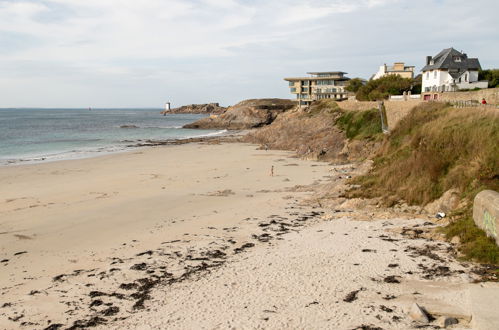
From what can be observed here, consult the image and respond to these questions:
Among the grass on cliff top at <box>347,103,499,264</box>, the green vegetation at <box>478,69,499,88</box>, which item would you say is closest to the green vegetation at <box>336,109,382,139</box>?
the green vegetation at <box>478,69,499,88</box>

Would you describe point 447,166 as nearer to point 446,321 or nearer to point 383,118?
point 446,321

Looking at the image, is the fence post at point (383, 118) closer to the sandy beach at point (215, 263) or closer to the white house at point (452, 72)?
the white house at point (452, 72)

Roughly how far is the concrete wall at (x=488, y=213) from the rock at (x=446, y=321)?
4063 millimetres

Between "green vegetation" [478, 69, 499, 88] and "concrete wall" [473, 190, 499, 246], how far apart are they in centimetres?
3080

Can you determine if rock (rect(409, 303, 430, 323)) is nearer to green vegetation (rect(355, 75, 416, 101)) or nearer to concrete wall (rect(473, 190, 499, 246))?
concrete wall (rect(473, 190, 499, 246))

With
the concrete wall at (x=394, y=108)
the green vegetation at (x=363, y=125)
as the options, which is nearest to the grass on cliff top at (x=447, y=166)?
the concrete wall at (x=394, y=108)

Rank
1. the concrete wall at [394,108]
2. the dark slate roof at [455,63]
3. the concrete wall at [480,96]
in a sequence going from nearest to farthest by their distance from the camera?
the concrete wall at [480,96], the concrete wall at [394,108], the dark slate roof at [455,63]

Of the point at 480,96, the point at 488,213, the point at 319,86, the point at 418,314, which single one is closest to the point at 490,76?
the point at 480,96

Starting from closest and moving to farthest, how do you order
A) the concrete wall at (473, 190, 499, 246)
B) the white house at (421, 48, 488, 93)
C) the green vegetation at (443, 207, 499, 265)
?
the green vegetation at (443, 207, 499, 265)
the concrete wall at (473, 190, 499, 246)
the white house at (421, 48, 488, 93)

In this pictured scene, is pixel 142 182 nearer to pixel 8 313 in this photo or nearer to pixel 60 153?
pixel 8 313

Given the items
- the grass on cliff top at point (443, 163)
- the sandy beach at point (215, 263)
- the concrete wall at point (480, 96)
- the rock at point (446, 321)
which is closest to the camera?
the rock at point (446, 321)

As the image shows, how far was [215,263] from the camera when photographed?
1162cm

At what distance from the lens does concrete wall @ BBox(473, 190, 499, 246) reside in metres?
11.0

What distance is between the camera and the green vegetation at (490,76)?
3766 centimetres
